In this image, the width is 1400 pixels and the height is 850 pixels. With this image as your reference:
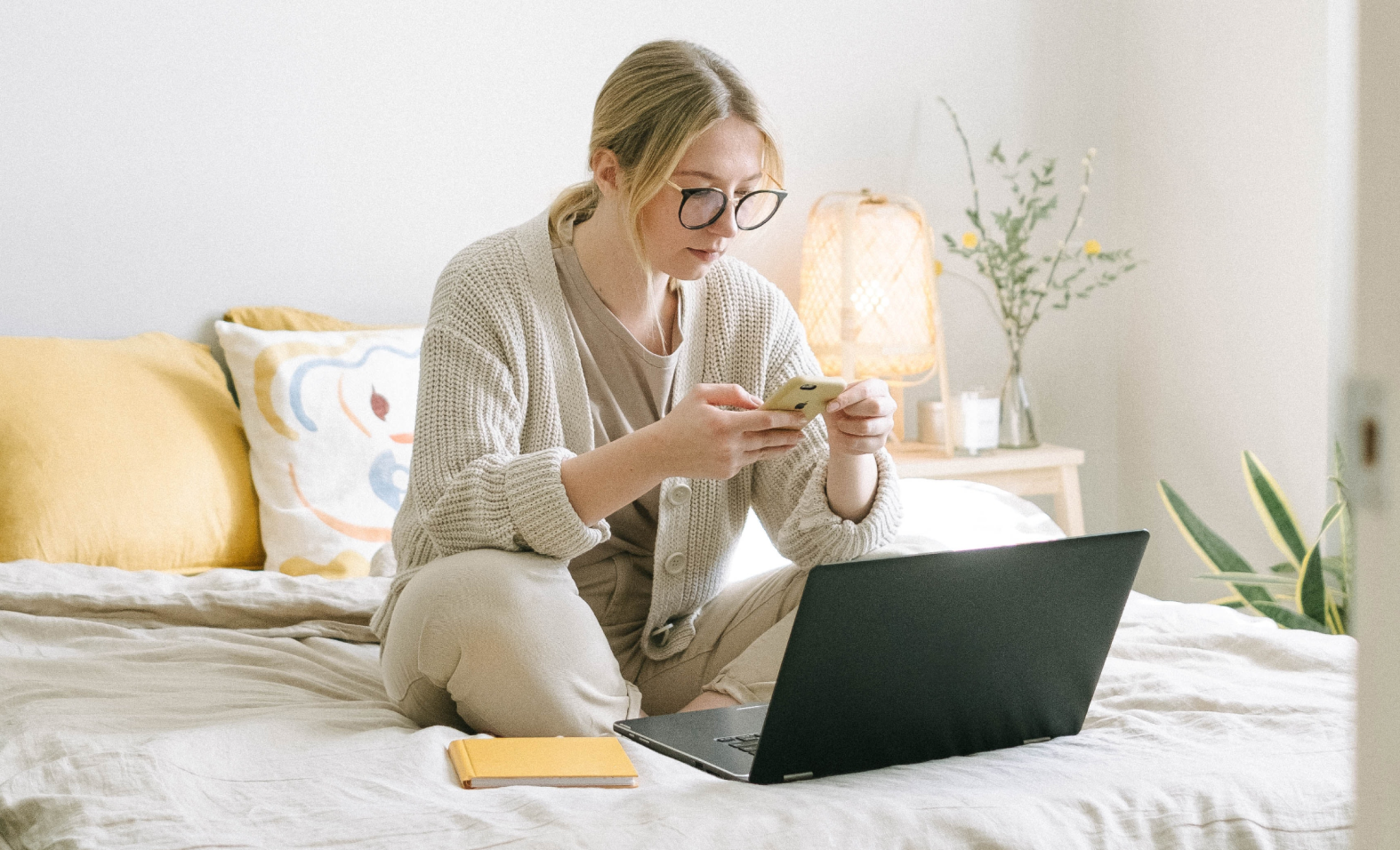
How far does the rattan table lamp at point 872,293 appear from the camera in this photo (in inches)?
97.9

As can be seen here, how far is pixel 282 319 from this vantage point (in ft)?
7.54

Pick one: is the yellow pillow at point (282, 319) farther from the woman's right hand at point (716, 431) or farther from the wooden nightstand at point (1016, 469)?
the woman's right hand at point (716, 431)

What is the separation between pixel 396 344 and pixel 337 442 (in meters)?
0.23

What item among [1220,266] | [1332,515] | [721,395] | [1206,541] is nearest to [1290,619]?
[1332,515]

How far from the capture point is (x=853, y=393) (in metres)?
1.26

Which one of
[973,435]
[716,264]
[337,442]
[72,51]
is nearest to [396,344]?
[337,442]

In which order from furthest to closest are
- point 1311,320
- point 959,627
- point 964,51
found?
1. point 964,51
2. point 1311,320
3. point 959,627

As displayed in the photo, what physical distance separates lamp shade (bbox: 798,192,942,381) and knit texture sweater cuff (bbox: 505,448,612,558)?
4.37ft

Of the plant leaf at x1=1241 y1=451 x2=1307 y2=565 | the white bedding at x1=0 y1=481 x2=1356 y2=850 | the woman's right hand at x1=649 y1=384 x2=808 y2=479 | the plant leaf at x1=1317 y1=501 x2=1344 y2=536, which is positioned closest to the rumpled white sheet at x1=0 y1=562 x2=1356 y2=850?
the white bedding at x1=0 y1=481 x2=1356 y2=850

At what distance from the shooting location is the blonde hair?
133 centimetres

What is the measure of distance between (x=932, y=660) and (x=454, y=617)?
1.39ft

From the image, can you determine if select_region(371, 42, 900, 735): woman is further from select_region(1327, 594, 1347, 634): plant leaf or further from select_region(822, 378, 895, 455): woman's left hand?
select_region(1327, 594, 1347, 634): plant leaf

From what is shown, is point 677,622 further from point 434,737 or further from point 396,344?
point 396,344

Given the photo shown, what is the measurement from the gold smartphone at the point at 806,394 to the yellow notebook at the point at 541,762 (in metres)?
0.34
